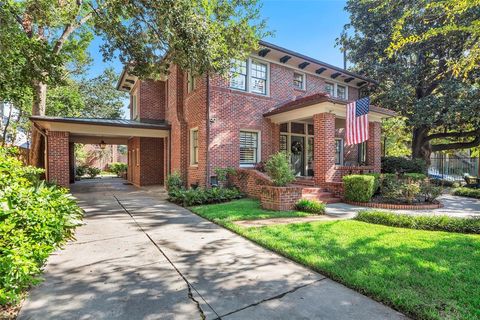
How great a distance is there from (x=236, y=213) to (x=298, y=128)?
7.65 metres

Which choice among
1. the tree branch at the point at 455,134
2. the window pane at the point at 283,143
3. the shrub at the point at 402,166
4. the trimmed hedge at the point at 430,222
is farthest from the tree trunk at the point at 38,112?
the tree branch at the point at 455,134

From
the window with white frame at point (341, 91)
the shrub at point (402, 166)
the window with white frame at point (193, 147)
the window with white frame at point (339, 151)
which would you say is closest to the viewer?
the window with white frame at point (193, 147)

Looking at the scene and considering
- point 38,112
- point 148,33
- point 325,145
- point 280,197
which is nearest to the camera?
point 280,197

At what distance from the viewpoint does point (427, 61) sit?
1516 centimetres

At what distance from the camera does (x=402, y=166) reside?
1348 centimetres

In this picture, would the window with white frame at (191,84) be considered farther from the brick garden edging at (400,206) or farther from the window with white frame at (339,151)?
the brick garden edging at (400,206)

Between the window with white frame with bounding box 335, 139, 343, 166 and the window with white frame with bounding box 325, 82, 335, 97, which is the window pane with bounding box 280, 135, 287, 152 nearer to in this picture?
the window with white frame with bounding box 335, 139, 343, 166

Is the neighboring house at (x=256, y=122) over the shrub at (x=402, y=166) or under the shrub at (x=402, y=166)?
over

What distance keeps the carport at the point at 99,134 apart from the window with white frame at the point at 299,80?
274 inches

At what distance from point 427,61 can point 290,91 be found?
929cm

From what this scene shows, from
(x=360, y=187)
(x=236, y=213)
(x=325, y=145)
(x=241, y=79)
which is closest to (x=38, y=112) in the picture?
(x=241, y=79)

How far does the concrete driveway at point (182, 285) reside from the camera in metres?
2.63

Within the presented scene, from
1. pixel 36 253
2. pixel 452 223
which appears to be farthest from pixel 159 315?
pixel 452 223

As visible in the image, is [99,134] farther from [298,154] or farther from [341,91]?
[341,91]
